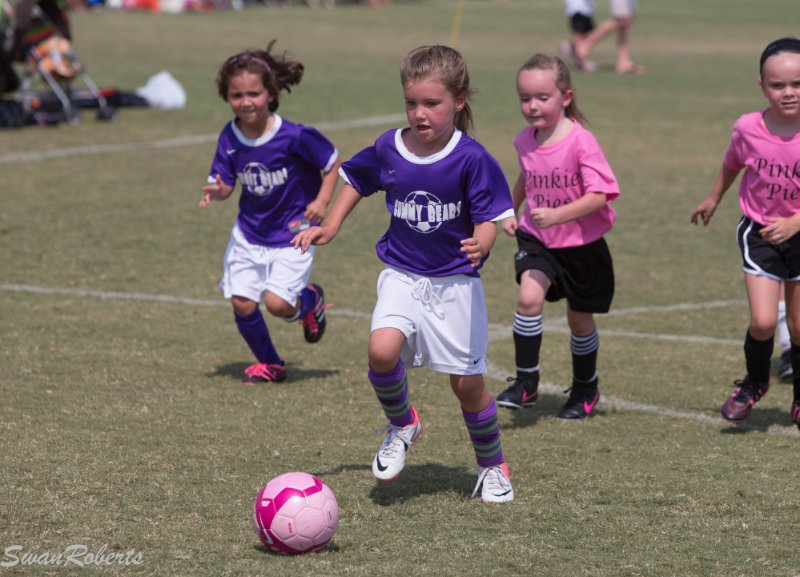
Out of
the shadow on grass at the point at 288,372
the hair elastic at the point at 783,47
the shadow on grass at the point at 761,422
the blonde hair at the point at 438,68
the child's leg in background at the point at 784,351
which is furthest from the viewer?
the child's leg in background at the point at 784,351

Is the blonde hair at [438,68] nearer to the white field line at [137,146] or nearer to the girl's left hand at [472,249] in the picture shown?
the girl's left hand at [472,249]

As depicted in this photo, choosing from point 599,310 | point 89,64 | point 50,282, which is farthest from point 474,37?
point 599,310

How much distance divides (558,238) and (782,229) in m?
1.10

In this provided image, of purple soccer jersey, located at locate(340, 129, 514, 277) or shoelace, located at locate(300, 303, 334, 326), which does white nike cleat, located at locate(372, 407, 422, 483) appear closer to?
purple soccer jersey, located at locate(340, 129, 514, 277)

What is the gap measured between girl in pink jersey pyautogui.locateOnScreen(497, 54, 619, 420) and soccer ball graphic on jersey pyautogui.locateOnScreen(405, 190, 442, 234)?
Answer: 1.25 m

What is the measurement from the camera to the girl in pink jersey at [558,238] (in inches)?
255

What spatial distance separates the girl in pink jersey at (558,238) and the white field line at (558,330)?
13.3 inches

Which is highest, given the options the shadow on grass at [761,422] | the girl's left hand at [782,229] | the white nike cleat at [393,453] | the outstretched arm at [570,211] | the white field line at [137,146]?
the outstretched arm at [570,211]

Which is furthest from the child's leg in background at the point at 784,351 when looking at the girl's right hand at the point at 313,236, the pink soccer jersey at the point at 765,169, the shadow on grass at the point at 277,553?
the shadow on grass at the point at 277,553

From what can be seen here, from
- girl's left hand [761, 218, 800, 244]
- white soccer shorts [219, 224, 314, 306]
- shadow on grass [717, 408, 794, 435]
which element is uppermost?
girl's left hand [761, 218, 800, 244]

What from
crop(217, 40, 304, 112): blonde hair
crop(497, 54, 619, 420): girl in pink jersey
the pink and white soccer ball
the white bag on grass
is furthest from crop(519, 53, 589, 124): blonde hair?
the white bag on grass

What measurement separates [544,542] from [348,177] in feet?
5.74

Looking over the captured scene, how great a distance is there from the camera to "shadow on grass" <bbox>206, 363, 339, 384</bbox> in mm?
7280

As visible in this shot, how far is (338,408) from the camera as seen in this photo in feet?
21.8
